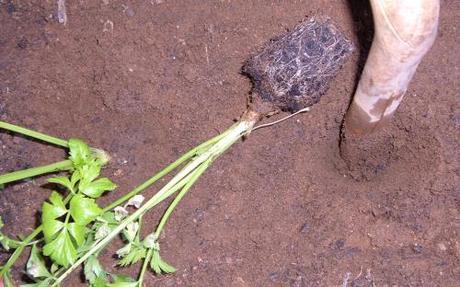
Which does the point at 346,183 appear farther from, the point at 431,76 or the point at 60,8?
the point at 60,8

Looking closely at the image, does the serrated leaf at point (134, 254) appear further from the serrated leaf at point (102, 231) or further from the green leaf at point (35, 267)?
the green leaf at point (35, 267)

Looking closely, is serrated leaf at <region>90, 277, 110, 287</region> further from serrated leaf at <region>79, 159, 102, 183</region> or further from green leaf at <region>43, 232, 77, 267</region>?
serrated leaf at <region>79, 159, 102, 183</region>

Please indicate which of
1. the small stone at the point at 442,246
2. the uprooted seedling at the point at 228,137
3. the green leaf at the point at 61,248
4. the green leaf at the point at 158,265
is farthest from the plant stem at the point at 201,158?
the small stone at the point at 442,246

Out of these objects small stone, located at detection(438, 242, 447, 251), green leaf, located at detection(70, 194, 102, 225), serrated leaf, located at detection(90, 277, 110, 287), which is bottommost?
small stone, located at detection(438, 242, 447, 251)

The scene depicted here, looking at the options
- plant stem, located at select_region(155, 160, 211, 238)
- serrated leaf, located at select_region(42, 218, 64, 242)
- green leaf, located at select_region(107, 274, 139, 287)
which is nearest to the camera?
serrated leaf, located at select_region(42, 218, 64, 242)

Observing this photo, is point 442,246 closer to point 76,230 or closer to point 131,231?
point 131,231

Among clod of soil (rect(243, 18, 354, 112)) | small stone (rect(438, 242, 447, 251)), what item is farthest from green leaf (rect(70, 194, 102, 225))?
small stone (rect(438, 242, 447, 251))

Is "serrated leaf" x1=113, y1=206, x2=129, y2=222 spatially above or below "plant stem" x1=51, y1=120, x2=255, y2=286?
above

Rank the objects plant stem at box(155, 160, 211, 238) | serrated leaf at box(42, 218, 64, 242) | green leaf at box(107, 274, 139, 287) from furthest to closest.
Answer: plant stem at box(155, 160, 211, 238) < green leaf at box(107, 274, 139, 287) < serrated leaf at box(42, 218, 64, 242)
